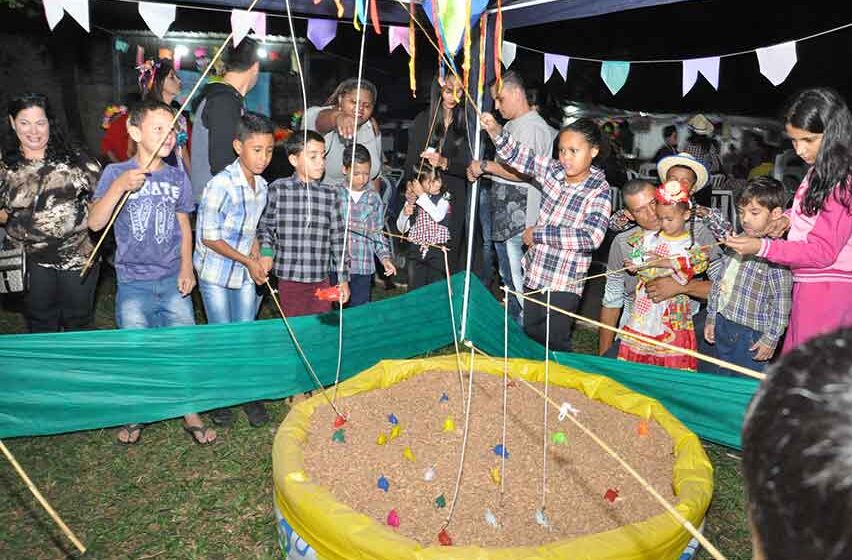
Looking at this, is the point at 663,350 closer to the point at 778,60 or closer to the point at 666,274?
the point at 666,274

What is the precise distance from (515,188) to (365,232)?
1072 millimetres

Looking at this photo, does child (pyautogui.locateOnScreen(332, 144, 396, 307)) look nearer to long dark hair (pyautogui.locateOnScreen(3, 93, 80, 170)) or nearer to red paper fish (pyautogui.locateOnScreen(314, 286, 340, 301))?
red paper fish (pyautogui.locateOnScreen(314, 286, 340, 301))

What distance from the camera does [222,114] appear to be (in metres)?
3.87

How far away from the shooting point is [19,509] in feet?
9.77

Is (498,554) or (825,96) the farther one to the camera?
(825,96)

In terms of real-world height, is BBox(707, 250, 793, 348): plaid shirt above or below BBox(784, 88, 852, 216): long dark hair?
below

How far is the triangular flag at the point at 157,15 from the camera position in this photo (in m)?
3.90

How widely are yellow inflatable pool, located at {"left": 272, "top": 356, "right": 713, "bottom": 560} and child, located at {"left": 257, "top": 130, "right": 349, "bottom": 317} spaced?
0.92 metres

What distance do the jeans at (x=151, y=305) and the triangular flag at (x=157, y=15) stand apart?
4.48 ft

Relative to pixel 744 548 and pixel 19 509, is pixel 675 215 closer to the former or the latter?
pixel 744 548

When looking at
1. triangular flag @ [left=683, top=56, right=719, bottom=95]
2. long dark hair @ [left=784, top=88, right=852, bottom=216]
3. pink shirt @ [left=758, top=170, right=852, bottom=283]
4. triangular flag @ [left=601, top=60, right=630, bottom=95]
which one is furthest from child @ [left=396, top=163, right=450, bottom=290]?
long dark hair @ [left=784, top=88, right=852, bottom=216]

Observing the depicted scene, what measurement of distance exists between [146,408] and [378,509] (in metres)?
1.56

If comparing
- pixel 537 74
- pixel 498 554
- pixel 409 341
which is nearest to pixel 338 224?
pixel 409 341

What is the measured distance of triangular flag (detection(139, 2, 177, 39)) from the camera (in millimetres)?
3896
